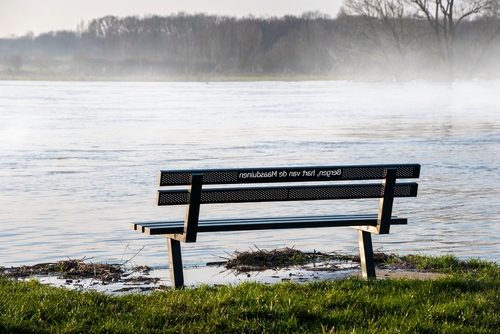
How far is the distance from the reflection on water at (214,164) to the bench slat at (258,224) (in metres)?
2.02

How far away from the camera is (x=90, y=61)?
10388 centimetres

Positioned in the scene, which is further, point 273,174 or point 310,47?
point 310,47

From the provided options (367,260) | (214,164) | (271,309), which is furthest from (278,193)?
(214,164)

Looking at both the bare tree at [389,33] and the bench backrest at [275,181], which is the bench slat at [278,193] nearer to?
the bench backrest at [275,181]

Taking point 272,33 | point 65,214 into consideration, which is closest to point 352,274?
point 65,214

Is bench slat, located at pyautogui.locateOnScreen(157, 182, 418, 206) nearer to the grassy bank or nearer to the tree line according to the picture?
the grassy bank

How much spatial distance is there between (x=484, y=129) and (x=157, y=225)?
21.7m

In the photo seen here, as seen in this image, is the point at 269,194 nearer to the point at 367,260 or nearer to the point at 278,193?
the point at 278,193

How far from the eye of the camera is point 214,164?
16656 millimetres

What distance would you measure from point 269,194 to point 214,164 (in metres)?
10.6

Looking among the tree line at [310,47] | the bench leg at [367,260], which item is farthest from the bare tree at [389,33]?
the bench leg at [367,260]

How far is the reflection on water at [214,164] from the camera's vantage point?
924 cm

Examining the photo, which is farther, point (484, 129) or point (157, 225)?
point (484, 129)

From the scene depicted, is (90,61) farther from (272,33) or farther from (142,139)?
(142,139)
